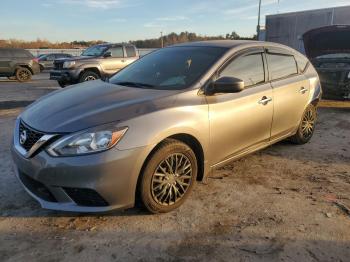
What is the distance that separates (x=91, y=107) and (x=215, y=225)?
162cm

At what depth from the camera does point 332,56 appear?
9.65 metres

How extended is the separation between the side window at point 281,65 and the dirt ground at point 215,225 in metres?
1.35

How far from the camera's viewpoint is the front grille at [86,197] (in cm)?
309

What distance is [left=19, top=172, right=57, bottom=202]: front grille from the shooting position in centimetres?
321

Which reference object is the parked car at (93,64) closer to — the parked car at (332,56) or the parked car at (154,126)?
the parked car at (332,56)

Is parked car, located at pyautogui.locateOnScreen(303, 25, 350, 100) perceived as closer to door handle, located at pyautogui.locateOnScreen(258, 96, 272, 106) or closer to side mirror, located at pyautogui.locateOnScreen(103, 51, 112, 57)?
door handle, located at pyautogui.locateOnScreen(258, 96, 272, 106)

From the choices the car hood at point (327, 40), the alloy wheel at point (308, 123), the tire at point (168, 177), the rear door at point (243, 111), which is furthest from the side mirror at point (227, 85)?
the car hood at point (327, 40)

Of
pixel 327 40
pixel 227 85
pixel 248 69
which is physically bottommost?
pixel 227 85

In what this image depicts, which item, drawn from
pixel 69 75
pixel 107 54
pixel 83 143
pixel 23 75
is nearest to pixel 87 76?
pixel 69 75

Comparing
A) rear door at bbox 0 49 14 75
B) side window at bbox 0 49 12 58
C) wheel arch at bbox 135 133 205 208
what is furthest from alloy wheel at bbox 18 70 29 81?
wheel arch at bbox 135 133 205 208

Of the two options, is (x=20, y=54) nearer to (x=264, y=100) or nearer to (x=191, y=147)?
(x=264, y=100)

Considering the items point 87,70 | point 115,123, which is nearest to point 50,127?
point 115,123

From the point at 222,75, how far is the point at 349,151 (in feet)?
9.52

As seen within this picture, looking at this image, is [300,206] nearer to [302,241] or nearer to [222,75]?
[302,241]
